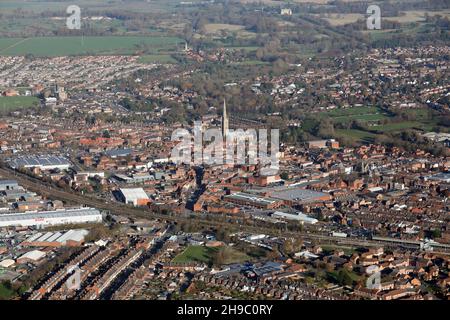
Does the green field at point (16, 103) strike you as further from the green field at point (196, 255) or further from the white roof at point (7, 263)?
the green field at point (196, 255)

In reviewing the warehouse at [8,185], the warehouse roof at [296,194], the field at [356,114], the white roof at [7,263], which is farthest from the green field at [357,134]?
the white roof at [7,263]

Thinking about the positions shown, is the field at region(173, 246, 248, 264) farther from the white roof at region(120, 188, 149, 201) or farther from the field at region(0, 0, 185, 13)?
the field at region(0, 0, 185, 13)

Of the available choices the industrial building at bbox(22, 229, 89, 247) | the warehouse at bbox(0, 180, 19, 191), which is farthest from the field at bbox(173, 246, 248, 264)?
the warehouse at bbox(0, 180, 19, 191)

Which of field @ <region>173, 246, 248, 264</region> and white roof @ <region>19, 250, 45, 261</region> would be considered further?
white roof @ <region>19, 250, 45, 261</region>

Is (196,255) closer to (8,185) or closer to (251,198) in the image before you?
(251,198)

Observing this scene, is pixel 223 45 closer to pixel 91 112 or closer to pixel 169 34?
pixel 169 34
